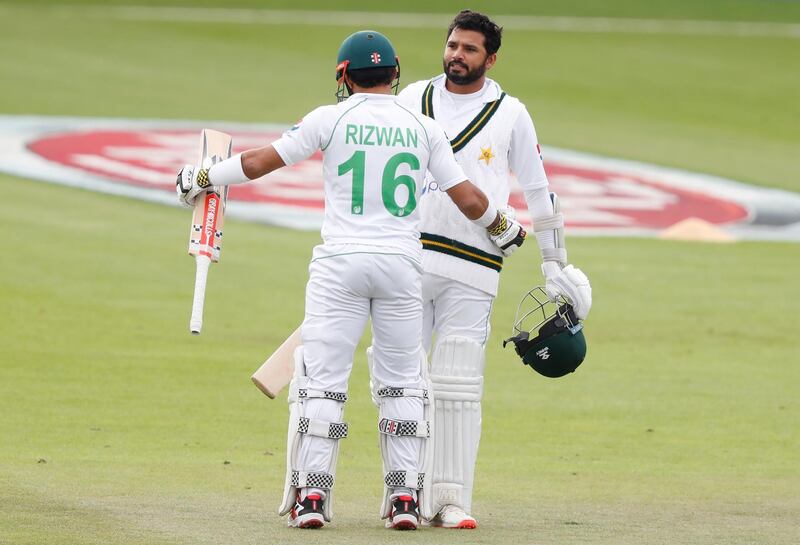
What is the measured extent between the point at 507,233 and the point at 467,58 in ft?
2.71

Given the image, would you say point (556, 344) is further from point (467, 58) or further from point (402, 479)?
point (467, 58)

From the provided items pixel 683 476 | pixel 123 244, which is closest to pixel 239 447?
pixel 683 476

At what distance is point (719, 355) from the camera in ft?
40.2

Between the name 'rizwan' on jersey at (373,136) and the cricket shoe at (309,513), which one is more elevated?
the name 'rizwan' on jersey at (373,136)

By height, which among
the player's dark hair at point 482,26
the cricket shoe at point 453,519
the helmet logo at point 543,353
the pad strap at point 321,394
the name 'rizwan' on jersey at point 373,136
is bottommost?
the cricket shoe at point 453,519

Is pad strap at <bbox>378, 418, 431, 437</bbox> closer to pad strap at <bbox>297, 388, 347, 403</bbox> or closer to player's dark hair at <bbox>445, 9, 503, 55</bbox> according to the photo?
pad strap at <bbox>297, 388, 347, 403</bbox>

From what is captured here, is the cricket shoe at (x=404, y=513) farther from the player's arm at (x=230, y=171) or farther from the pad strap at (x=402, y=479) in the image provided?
the player's arm at (x=230, y=171)

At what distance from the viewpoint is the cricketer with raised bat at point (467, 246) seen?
718cm

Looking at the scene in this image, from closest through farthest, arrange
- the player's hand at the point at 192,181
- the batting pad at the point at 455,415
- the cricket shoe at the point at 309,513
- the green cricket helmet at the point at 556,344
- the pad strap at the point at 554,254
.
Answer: the cricket shoe at the point at 309,513 → the player's hand at the point at 192,181 → the batting pad at the point at 455,415 → the green cricket helmet at the point at 556,344 → the pad strap at the point at 554,254

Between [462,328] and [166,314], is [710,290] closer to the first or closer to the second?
[166,314]

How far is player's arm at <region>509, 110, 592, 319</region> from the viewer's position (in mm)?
7340

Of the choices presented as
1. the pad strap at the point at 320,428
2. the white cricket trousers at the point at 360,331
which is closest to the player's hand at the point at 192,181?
the white cricket trousers at the point at 360,331

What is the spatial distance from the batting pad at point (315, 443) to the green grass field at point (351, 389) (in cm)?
19

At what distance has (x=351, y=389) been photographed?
419 inches
